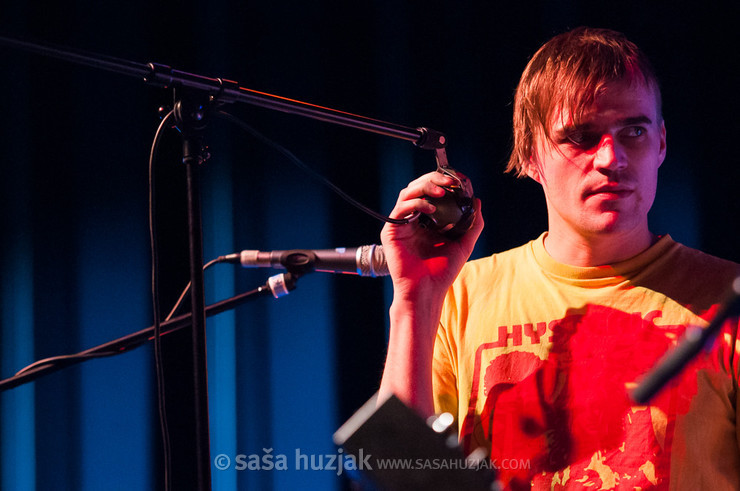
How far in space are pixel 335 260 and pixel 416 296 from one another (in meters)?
0.25

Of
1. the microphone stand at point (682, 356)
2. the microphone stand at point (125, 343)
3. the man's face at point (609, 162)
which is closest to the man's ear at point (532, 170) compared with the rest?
the man's face at point (609, 162)

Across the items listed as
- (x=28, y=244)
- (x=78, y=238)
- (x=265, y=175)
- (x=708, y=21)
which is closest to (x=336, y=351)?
(x=265, y=175)

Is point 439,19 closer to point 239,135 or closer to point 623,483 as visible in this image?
point 239,135

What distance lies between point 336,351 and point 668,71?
140cm

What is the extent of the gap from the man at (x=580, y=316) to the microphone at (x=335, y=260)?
0.11 meters

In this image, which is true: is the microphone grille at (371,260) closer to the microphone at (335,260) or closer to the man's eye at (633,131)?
the microphone at (335,260)

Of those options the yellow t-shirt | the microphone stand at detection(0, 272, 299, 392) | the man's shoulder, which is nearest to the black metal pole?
the microphone stand at detection(0, 272, 299, 392)

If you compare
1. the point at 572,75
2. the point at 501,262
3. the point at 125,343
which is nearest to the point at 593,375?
the point at 501,262

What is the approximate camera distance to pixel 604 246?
4.85 ft

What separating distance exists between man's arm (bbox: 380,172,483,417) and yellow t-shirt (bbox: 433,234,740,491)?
0.10 meters

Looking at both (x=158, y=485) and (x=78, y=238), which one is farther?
(x=78, y=238)

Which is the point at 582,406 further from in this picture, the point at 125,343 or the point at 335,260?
the point at 125,343

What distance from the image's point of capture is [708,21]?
1.96m

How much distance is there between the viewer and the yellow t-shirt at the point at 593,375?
127 cm
